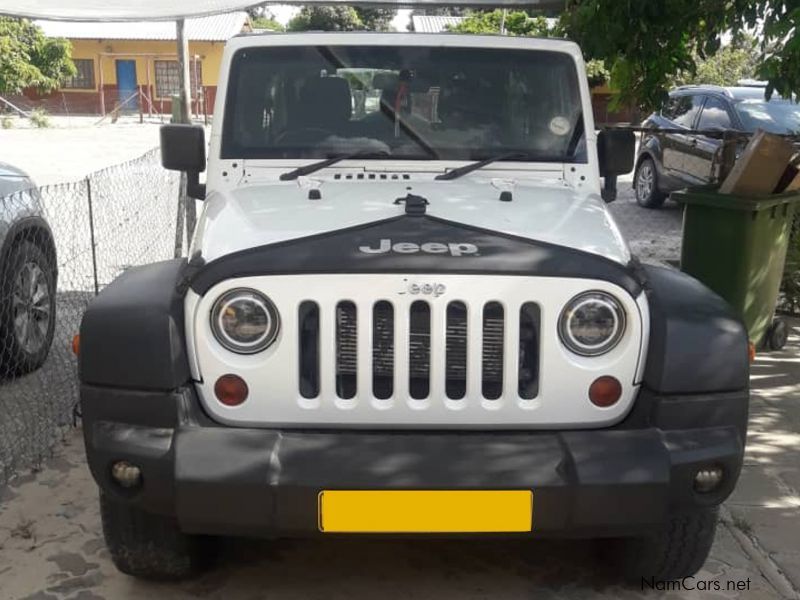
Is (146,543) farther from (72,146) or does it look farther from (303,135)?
(72,146)

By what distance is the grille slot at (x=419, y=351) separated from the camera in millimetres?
2945

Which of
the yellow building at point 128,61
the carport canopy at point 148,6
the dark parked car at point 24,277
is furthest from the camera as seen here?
the yellow building at point 128,61

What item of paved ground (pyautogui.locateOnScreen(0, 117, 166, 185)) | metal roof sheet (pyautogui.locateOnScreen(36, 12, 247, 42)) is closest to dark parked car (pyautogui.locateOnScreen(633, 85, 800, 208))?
paved ground (pyautogui.locateOnScreen(0, 117, 166, 185))

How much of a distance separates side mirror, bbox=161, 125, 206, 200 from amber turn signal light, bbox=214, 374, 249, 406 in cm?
149

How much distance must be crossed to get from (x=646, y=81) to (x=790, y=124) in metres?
4.43

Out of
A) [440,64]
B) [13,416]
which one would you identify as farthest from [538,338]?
[13,416]

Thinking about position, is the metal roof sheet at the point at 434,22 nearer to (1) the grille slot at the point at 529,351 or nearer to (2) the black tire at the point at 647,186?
(2) the black tire at the point at 647,186

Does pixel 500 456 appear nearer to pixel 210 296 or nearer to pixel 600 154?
pixel 210 296

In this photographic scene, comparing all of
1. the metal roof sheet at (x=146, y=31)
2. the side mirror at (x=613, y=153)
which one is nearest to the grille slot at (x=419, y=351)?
the side mirror at (x=613, y=153)

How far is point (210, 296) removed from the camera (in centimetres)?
290

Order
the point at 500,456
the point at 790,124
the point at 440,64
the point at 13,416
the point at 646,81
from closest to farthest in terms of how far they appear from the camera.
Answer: the point at 500,456 < the point at 440,64 < the point at 13,416 < the point at 646,81 < the point at 790,124

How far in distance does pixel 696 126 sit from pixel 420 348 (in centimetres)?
977

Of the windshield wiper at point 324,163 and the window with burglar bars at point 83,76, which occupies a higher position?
the windshield wiper at point 324,163

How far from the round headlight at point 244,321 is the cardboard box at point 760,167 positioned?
13.8 feet
